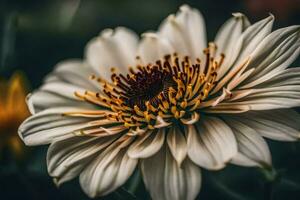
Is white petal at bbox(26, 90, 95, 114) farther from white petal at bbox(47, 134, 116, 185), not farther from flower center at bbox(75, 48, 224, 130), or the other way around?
white petal at bbox(47, 134, 116, 185)

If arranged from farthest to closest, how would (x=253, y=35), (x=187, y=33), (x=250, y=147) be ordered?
(x=187, y=33) → (x=253, y=35) → (x=250, y=147)

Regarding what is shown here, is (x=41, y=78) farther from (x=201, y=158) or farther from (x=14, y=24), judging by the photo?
(x=201, y=158)

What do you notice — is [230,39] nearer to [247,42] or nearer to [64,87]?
[247,42]

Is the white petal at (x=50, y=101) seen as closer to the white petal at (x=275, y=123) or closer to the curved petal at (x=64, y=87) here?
the curved petal at (x=64, y=87)

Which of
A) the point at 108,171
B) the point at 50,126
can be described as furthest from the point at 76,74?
the point at 108,171

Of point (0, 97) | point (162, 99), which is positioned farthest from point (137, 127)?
point (0, 97)

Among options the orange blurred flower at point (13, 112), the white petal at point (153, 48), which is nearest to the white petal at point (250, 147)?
the white petal at point (153, 48)

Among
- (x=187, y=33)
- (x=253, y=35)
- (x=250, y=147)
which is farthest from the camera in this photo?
(x=187, y=33)
